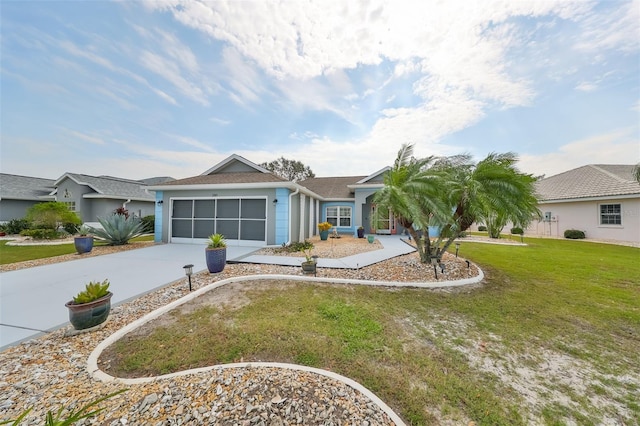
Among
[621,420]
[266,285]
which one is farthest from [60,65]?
[621,420]

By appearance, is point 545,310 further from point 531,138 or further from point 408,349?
point 531,138

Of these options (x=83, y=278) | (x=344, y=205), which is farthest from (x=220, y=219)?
(x=344, y=205)

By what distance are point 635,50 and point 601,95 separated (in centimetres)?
184

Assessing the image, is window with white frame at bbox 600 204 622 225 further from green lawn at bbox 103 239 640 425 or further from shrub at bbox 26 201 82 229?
shrub at bbox 26 201 82 229

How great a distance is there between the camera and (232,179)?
12.6 metres

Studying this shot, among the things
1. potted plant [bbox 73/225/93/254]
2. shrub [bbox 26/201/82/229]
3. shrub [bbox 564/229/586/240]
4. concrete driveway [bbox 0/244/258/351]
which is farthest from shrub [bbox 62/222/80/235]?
shrub [bbox 564/229/586/240]

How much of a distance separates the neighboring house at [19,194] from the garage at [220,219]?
19.7 m

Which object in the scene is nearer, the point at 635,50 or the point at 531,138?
the point at 635,50

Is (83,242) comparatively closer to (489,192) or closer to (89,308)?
(89,308)

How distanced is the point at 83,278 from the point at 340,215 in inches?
572

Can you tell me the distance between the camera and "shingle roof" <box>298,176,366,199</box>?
18480 millimetres

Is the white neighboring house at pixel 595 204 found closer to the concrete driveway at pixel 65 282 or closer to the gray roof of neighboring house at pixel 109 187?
the concrete driveway at pixel 65 282

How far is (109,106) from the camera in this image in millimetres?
11562

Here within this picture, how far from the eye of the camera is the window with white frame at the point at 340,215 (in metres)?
18.1
